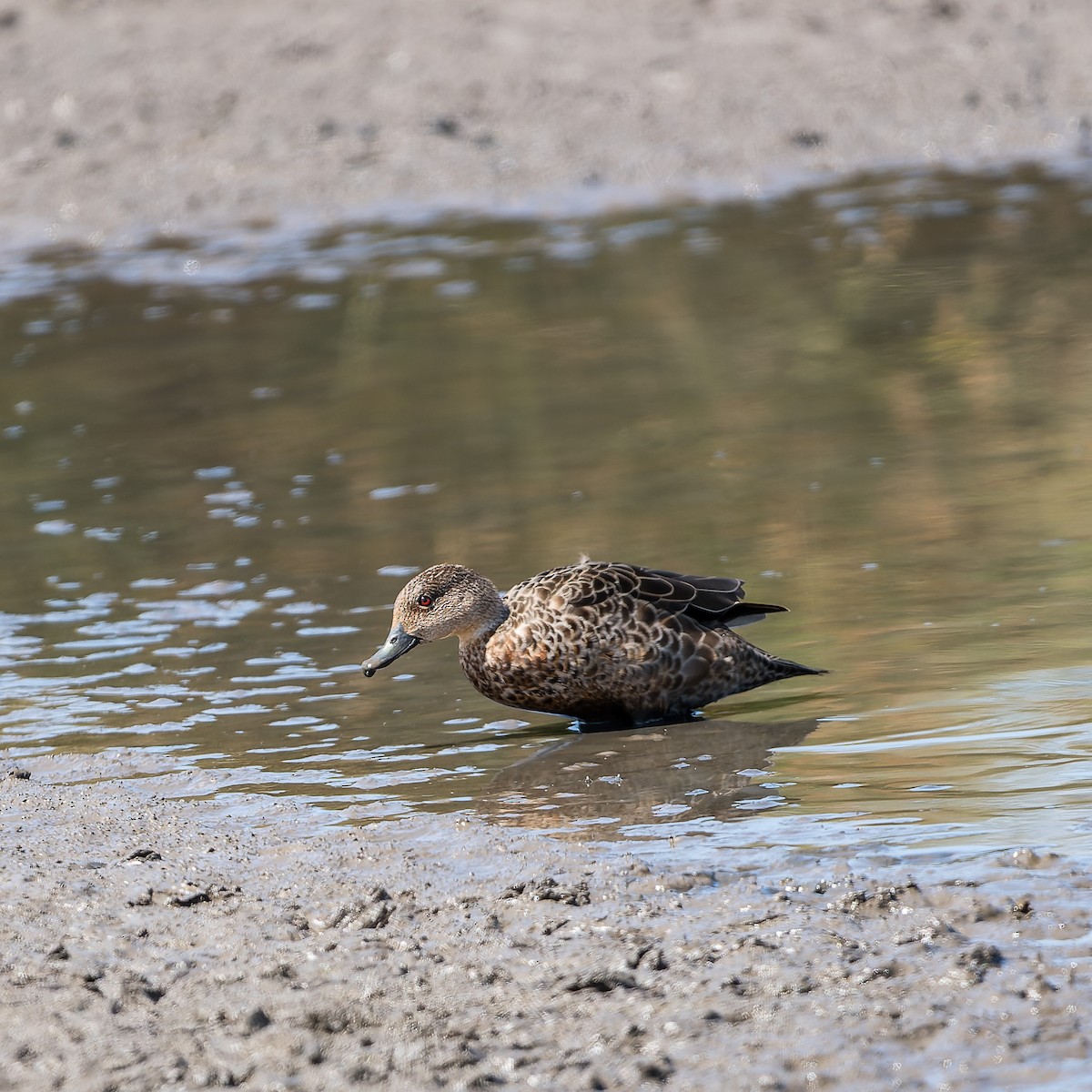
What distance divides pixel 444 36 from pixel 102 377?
7.46 metres

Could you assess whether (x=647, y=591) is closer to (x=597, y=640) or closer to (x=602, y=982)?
(x=597, y=640)

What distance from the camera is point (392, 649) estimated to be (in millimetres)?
7164

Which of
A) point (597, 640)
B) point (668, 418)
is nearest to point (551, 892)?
point (597, 640)

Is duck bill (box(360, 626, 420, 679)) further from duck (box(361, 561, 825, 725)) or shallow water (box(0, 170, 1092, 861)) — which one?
shallow water (box(0, 170, 1092, 861))

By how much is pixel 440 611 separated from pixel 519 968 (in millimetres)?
2466

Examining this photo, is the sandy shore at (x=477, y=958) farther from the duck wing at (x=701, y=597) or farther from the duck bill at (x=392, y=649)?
the duck wing at (x=701, y=597)

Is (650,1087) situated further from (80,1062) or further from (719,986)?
(80,1062)

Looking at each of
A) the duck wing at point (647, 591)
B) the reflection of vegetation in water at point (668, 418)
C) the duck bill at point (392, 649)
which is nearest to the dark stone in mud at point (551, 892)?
the duck wing at point (647, 591)

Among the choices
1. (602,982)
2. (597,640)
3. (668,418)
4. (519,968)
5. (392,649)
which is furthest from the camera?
(668,418)

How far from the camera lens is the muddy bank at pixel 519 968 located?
4.27m

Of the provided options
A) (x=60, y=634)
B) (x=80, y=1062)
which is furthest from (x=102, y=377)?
(x=80, y=1062)

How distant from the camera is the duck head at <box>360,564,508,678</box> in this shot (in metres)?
7.07

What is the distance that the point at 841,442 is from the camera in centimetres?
1019

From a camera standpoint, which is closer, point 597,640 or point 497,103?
point 597,640
